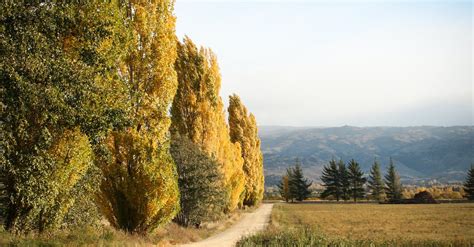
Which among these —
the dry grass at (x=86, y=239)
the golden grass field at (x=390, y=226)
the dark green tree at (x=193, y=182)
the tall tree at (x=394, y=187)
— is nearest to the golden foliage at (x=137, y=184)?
the dry grass at (x=86, y=239)

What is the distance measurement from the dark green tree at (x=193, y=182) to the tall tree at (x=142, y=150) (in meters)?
6.59

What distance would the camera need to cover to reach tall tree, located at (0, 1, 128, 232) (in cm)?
1058

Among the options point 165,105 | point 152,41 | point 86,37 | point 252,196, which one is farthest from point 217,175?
point 252,196

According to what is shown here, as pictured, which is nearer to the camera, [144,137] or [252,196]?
[144,137]

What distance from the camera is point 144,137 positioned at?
15.9m

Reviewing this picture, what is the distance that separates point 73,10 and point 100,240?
24.7 feet

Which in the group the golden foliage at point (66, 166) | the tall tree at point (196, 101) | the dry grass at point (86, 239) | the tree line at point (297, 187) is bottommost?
the tree line at point (297, 187)

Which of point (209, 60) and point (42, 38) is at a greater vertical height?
point (209, 60)

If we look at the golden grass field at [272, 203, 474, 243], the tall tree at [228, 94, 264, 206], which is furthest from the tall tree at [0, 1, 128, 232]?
the tall tree at [228, 94, 264, 206]

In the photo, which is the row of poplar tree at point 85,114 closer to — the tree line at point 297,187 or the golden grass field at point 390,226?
the golden grass field at point 390,226

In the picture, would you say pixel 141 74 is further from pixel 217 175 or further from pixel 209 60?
pixel 209 60

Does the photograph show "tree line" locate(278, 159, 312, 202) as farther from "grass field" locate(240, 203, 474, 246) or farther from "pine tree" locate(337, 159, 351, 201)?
"grass field" locate(240, 203, 474, 246)

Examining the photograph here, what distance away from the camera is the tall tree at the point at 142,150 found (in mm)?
15672

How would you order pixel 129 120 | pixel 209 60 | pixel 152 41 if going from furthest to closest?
pixel 209 60 → pixel 152 41 → pixel 129 120
